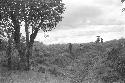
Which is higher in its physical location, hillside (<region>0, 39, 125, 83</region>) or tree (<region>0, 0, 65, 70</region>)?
tree (<region>0, 0, 65, 70</region>)

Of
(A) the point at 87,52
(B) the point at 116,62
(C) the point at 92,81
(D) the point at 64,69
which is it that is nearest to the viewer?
(C) the point at 92,81

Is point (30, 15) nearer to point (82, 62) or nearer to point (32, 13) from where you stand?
Result: point (32, 13)

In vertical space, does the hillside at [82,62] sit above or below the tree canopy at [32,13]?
below

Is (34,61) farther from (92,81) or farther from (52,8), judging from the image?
(92,81)

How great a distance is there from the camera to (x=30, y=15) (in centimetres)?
2995

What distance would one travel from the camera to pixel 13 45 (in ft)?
101

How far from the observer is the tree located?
29.0 m

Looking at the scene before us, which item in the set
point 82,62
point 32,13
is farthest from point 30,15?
point 82,62

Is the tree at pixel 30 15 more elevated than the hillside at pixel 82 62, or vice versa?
the tree at pixel 30 15

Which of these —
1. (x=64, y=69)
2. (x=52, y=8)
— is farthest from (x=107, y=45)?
(x=52, y=8)

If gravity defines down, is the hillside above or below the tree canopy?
below

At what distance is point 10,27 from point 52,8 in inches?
203

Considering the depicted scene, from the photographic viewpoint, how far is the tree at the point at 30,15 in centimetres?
2897

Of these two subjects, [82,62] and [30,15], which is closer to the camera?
[30,15]
